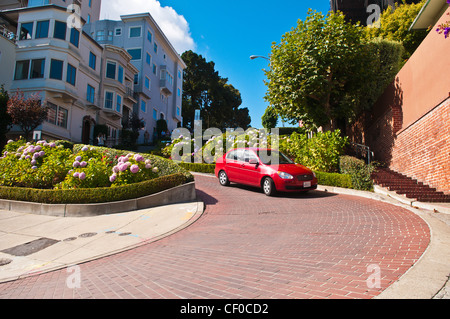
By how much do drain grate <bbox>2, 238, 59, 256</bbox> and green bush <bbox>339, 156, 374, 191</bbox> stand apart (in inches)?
394

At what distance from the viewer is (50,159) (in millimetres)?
10703

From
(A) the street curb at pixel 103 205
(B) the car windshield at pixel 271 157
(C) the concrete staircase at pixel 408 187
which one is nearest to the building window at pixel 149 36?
(B) the car windshield at pixel 271 157

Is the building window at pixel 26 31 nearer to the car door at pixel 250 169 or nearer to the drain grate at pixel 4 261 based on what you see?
the car door at pixel 250 169

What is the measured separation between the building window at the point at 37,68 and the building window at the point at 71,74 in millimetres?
1845

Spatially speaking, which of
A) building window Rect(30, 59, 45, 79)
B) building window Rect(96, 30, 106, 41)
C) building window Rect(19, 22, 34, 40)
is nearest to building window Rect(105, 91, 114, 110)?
building window Rect(30, 59, 45, 79)

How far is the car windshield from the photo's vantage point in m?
11.2

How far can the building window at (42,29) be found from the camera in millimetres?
24234

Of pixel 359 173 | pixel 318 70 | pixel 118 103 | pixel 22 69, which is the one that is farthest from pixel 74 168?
pixel 118 103

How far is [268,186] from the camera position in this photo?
34.7 ft

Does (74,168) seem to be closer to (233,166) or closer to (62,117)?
(233,166)

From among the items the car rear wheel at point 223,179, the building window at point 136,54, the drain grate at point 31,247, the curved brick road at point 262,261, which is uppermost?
the building window at point 136,54

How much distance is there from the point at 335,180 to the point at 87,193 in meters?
9.27
